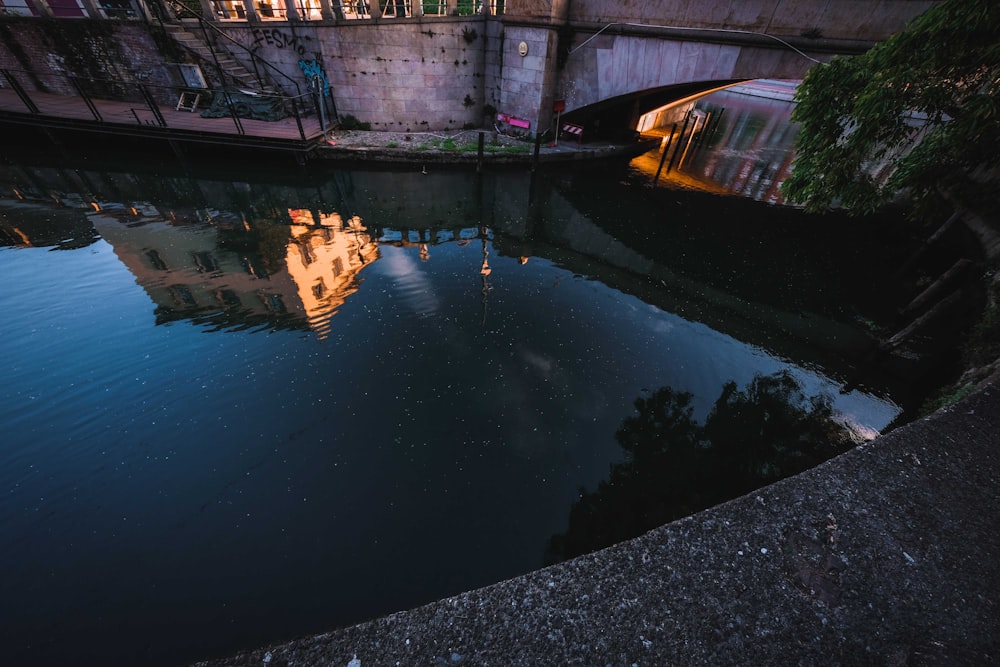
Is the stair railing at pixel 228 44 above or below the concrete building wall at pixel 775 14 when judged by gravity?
below

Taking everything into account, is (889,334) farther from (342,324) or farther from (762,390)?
(342,324)

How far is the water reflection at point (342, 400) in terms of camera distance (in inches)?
182

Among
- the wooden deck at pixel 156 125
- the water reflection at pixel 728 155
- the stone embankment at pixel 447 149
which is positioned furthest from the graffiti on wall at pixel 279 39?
the water reflection at pixel 728 155

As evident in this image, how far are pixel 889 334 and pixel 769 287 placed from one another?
263cm

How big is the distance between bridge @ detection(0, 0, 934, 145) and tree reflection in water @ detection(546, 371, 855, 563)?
13.3 m

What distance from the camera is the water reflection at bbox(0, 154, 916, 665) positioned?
463 centimetres

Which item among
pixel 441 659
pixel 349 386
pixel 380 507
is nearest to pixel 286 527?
pixel 380 507

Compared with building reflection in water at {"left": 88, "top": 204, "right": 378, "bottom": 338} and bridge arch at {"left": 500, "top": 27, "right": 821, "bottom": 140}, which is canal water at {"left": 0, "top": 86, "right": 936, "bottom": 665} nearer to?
building reflection in water at {"left": 88, "top": 204, "right": 378, "bottom": 338}

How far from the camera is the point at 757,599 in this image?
9.62 ft

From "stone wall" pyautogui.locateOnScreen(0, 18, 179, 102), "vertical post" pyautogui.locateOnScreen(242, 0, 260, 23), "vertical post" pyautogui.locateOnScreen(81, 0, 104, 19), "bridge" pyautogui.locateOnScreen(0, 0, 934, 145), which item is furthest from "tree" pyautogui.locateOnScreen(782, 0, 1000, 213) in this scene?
"vertical post" pyautogui.locateOnScreen(81, 0, 104, 19)

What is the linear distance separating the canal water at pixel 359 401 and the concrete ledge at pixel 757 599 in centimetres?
201

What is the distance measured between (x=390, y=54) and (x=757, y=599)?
20574mm

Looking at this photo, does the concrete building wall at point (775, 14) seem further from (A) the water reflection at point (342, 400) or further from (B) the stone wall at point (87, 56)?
(B) the stone wall at point (87, 56)

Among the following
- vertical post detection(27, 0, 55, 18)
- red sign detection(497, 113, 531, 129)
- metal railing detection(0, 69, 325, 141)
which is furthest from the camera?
red sign detection(497, 113, 531, 129)
